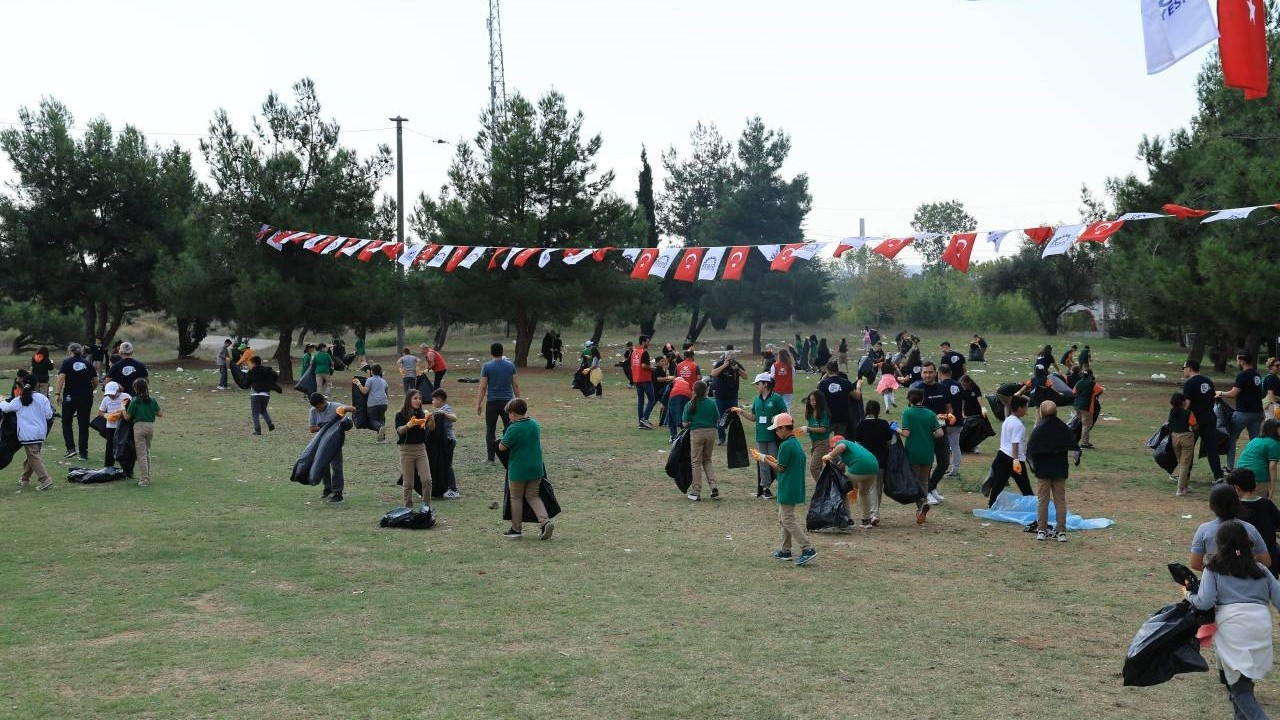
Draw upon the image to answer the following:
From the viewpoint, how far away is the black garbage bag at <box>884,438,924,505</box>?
12383 millimetres

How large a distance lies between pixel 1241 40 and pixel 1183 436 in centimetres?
770

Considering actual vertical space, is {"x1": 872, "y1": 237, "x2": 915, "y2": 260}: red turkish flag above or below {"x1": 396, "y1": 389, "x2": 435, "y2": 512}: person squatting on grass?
above

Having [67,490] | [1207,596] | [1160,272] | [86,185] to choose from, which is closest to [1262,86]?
[1207,596]

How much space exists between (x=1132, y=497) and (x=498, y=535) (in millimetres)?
8121

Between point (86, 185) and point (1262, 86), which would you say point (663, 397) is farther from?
point (86, 185)

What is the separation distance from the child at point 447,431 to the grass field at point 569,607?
282 mm

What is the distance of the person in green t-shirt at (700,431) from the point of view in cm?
1384

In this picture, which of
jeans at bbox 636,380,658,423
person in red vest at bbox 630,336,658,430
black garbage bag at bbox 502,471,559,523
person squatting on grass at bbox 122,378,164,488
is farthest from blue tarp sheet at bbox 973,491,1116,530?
person squatting on grass at bbox 122,378,164,488

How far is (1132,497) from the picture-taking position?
1442 centimetres

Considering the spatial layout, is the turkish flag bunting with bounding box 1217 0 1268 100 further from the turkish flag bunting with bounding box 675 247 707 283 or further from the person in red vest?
the turkish flag bunting with bounding box 675 247 707 283

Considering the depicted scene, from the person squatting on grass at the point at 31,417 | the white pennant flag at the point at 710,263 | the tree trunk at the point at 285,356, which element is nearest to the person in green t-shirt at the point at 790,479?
the person squatting on grass at the point at 31,417

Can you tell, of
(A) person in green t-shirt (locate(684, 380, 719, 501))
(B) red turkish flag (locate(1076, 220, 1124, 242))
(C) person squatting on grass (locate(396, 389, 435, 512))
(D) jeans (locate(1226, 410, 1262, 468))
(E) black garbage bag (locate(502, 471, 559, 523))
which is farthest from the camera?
(B) red turkish flag (locate(1076, 220, 1124, 242))

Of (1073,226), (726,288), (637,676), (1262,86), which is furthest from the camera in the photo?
(726,288)

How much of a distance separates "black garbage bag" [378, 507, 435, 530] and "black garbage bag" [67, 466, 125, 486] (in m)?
5.21
